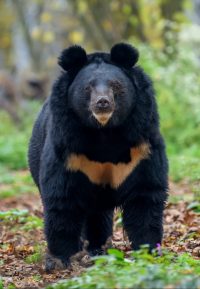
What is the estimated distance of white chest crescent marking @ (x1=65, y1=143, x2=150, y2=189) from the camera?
6.12 metres

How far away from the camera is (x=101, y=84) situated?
595 cm

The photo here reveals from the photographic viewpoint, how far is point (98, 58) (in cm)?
626

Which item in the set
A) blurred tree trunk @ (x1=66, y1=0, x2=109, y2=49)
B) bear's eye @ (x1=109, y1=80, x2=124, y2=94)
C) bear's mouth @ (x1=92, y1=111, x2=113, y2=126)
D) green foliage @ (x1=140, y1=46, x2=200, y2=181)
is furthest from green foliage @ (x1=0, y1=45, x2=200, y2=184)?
bear's mouth @ (x1=92, y1=111, x2=113, y2=126)

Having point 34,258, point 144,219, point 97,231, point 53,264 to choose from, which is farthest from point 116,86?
point 97,231

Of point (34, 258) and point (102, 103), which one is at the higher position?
point (102, 103)

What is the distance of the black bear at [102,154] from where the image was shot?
6.05 metres

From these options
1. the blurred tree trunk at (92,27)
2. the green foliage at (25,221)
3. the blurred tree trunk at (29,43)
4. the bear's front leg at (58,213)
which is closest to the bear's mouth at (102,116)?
the bear's front leg at (58,213)

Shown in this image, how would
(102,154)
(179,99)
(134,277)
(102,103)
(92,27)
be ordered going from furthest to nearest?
(92,27), (179,99), (102,154), (102,103), (134,277)

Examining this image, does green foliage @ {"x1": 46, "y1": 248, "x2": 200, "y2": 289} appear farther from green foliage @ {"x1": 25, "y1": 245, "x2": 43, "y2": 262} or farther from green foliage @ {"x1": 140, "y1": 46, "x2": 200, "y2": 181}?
green foliage @ {"x1": 140, "y1": 46, "x2": 200, "y2": 181}

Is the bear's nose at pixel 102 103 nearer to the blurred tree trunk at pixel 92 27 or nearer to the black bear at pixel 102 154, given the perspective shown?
the black bear at pixel 102 154

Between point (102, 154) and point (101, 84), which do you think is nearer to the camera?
point (101, 84)

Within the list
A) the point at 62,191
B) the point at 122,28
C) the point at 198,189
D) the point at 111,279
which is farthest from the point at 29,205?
the point at 122,28

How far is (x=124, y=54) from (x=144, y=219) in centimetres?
128

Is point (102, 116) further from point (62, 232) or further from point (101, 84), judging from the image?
point (62, 232)
